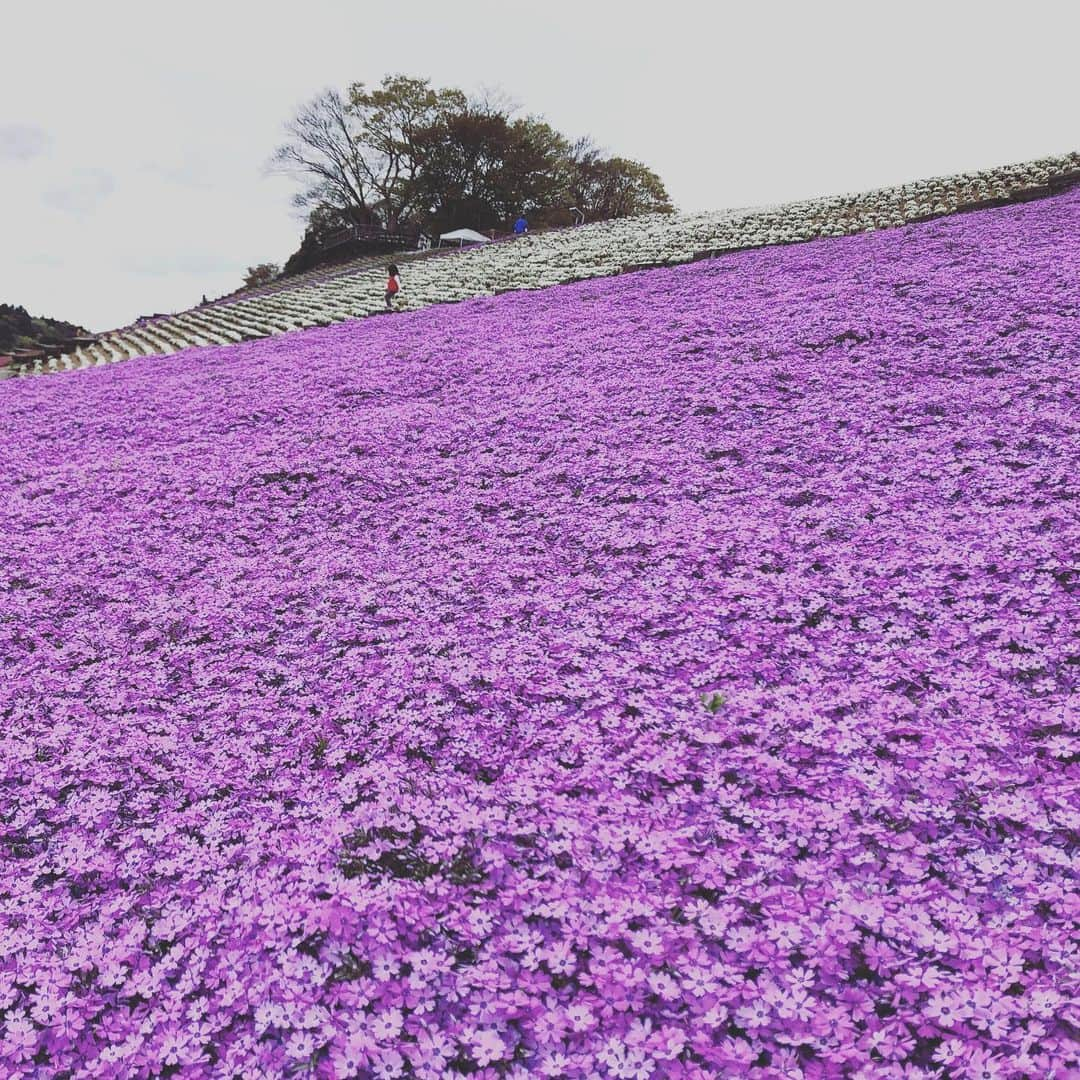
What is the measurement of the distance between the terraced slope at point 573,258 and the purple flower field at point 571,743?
12438mm

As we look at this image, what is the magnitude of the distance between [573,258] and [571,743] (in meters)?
22.3

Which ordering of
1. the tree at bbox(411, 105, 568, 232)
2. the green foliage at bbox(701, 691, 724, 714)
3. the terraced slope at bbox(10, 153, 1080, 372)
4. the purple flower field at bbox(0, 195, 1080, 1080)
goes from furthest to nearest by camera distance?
1. the tree at bbox(411, 105, 568, 232)
2. the terraced slope at bbox(10, 153, 1080, 372)
3. the green foliage at bbox(701, 691, 724, 714)
4. the purple flower field at bbox(0, 195, 1080, 1080)

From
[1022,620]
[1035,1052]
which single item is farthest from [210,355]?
[1035,1052]

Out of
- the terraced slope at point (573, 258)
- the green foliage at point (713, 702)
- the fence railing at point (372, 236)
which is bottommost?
the green foliage at point (713, 702)

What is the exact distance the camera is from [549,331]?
13.5 metres

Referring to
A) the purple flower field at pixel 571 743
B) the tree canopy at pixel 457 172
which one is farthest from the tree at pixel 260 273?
the purple flower field at pixel 571 743

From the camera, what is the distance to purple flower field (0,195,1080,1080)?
2.69 meters

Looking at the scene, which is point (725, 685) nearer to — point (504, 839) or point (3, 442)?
point (504, 839)

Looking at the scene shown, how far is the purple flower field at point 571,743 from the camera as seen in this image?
8.82 feet

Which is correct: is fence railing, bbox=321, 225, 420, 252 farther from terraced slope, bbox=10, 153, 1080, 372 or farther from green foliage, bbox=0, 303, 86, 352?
green foliage, bbox=0, 303, 86, 352

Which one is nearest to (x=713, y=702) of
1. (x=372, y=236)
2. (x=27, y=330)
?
(x=27, y=330)

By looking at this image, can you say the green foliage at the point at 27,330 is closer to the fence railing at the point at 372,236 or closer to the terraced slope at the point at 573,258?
the terraced slope at the point at 573,258

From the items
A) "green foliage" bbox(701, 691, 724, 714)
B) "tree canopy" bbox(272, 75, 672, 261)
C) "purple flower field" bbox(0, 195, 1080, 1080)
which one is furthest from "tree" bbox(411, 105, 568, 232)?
"green foliage" bbox(701, 691, 724, 714)

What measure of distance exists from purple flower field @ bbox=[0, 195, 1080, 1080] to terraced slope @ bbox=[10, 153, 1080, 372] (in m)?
12.4
